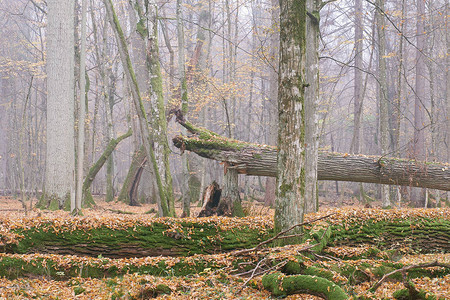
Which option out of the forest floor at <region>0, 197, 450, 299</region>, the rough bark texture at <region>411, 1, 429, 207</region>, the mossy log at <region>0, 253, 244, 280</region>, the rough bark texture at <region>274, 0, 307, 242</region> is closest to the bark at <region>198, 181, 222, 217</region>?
the mossy log at <region>0, 253, 244, 280</region>

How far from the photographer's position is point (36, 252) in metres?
5.21

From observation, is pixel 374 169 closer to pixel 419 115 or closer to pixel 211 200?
pixel 211 200

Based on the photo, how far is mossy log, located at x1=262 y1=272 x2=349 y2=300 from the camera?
3.35m

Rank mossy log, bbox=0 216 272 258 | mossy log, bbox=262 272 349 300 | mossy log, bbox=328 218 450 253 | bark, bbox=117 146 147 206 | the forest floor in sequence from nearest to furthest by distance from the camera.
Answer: mossy log, bbox=262 272 349 300 < the forest floor < mossy log, bbox=0 216 272 258 < mossy log, bbox=328 218 450 253 < bark, bbox=117 146 147 206

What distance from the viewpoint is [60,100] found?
9953mm

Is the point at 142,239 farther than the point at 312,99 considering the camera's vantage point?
No

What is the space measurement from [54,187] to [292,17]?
7877mm

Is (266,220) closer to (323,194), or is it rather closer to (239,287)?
(239,287)

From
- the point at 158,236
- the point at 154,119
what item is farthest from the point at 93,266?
the point at 154,119

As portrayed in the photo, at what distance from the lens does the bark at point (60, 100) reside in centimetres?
955

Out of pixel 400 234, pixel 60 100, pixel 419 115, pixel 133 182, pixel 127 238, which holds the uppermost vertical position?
pixel 419 115

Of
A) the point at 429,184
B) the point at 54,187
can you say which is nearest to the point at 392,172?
the point at 429,184

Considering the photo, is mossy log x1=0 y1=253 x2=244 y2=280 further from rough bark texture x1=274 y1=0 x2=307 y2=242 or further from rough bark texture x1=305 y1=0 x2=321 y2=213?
rough bark texture x1=305 y1=0 x2=321 y2=213

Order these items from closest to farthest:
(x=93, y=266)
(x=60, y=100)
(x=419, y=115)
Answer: (x=93, y=266)
(x=60, y=100)
(x=419, y=115)
